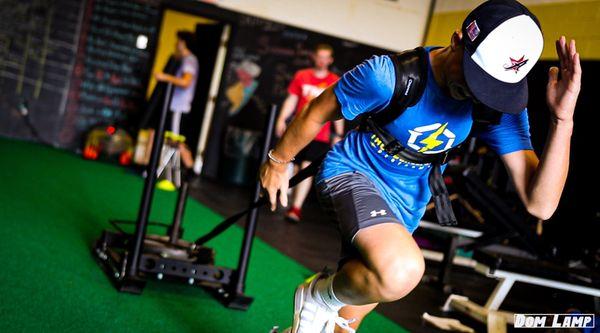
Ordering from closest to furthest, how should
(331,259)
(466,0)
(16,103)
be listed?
1. (466,0)
2. (331,259)
3. (16,103)

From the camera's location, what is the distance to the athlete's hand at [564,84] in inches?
74.2

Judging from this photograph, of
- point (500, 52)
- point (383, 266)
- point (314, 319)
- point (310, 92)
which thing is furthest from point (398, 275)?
point (310, 92)

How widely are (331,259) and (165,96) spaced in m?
2.44

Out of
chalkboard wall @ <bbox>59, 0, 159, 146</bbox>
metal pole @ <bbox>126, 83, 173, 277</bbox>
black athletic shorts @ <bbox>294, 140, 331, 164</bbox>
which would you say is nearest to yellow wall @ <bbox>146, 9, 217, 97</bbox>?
chalkboard wall @ <bbox>59, 0, 159, 146</bbox>

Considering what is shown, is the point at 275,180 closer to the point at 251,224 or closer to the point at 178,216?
the point at 251,224

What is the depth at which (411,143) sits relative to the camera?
2.07 meters

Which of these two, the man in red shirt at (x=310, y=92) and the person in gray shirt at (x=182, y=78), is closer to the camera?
the man in red shirt at (x=310, y=92)

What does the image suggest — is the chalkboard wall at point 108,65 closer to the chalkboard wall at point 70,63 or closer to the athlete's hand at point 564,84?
the chalkboard wall at point 70,63

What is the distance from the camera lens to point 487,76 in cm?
179

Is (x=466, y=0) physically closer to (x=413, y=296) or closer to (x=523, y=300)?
(x=413, y=296)

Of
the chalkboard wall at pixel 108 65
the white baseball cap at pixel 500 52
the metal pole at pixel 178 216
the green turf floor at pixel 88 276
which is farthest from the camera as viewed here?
the chalkboard wall at pixel 108 65

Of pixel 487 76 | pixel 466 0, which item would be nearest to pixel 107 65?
pixel 466 0

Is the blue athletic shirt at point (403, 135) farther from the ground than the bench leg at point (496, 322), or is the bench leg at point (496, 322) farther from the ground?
the blue athletic shirt at point (403, 135)

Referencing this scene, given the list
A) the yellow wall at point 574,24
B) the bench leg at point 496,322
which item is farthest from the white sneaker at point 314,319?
the bench leg at point 496,322
